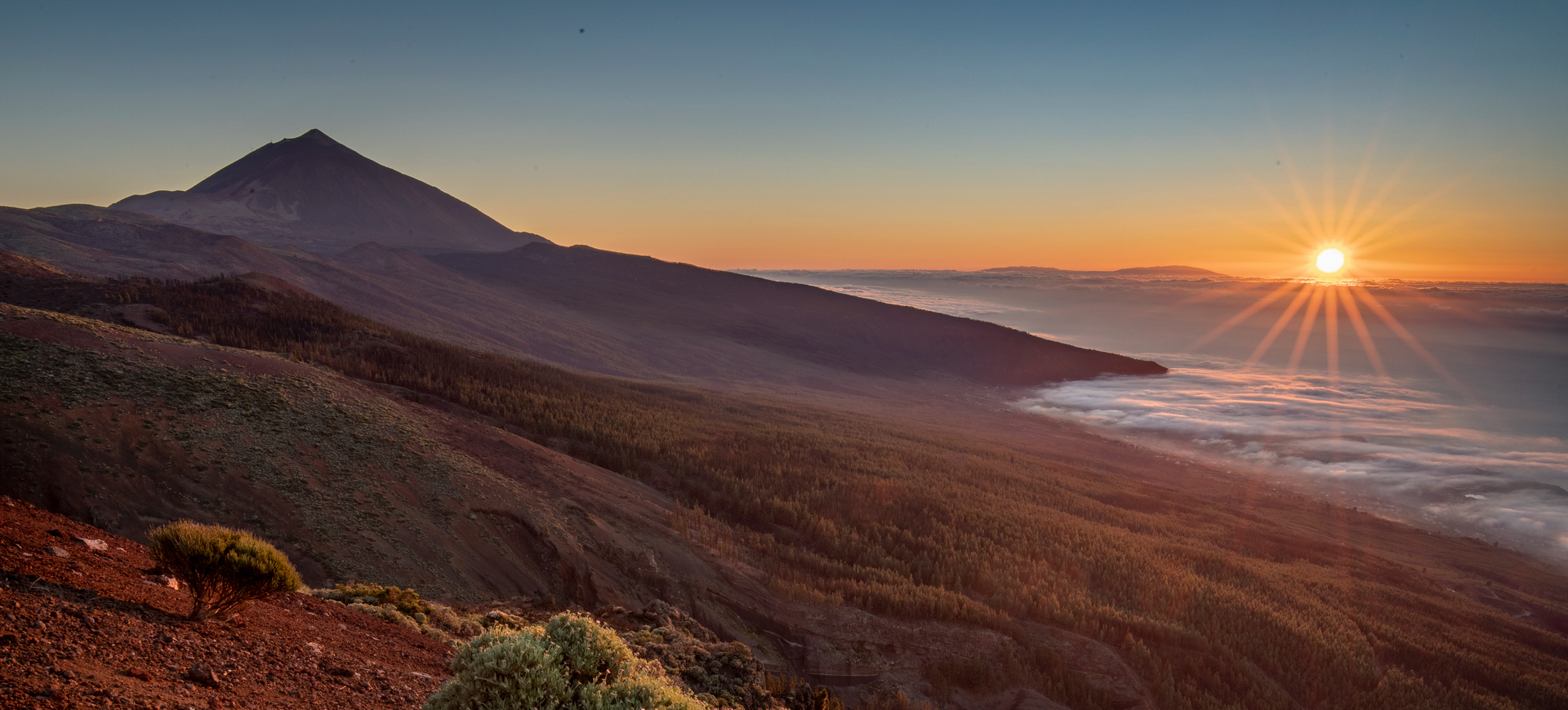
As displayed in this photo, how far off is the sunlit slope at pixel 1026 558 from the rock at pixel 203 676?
7.16 meters

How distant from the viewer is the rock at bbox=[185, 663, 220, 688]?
148 inches

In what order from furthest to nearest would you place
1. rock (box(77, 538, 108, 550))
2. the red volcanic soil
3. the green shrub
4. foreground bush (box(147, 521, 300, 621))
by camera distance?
the green shrub → rock (box(77, 538, 108, 550)) → foreground bush (box(147, 521, 300, 621)) → the red volcanic soil

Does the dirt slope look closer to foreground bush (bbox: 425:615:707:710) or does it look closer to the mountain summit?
foreground bush (bbox: 425:615:707:710)

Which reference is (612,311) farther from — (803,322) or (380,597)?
(380,597)

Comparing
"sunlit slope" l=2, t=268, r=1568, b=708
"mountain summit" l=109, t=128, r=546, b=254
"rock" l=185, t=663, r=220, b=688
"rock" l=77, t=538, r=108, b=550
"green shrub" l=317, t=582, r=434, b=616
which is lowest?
"sunlit slope" l=2, t=268, r=1568, b=708

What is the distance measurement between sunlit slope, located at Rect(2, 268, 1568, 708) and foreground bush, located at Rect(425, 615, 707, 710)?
20.6 feet

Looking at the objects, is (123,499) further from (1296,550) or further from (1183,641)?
(1296,550)

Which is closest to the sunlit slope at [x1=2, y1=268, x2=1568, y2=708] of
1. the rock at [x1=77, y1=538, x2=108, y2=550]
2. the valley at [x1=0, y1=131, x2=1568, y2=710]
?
the valley at [x1=0, y1=131, x2=1568, y2=710]

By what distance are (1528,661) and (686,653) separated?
1682cm

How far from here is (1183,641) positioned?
37.7 feet

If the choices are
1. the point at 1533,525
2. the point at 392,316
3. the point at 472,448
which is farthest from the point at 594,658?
the point at 392,316

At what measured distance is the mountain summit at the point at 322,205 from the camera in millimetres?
104125

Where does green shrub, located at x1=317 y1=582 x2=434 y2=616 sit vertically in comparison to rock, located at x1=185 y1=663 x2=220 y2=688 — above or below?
below

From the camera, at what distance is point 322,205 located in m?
124
